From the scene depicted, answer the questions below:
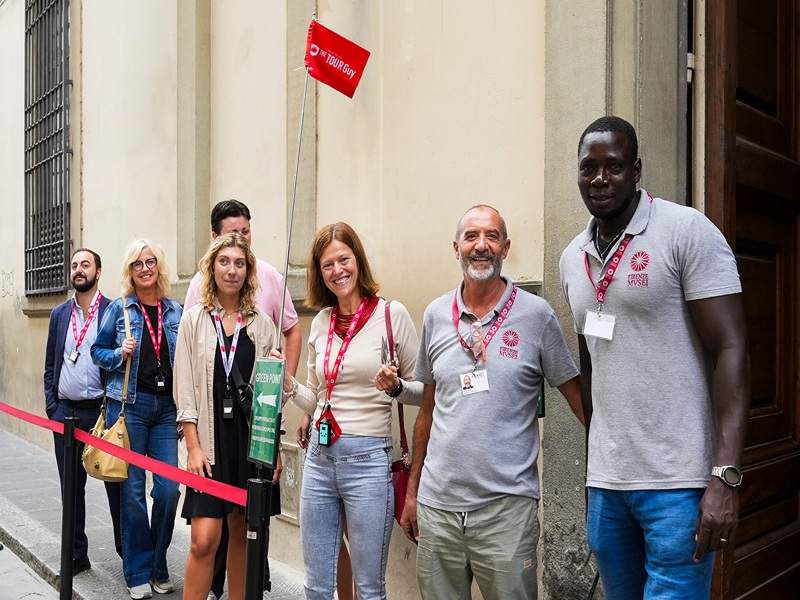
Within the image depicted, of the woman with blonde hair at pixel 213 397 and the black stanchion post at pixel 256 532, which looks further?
the woman with blonde hair at pixel 213 397

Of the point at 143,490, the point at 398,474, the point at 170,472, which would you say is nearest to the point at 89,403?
the point at 143,490

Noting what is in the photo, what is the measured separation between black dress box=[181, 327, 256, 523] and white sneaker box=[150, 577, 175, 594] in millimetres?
1250

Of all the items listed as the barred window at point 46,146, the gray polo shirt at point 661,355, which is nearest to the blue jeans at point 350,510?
the gray polo shirt at point 661,355

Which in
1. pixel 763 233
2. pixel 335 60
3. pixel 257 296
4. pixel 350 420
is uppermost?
pixel 335 60

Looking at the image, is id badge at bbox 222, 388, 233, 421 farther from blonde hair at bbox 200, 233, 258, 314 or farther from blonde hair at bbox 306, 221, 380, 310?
blonde hair at bbox 306, 221, 380, 310

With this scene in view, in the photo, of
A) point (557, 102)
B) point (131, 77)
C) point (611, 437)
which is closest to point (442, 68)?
point (557, 102)

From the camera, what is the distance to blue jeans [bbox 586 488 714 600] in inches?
96.3

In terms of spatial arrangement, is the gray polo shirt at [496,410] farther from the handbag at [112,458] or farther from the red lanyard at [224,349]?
the handbag at [112,458]

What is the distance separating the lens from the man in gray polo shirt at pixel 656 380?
2398 mm

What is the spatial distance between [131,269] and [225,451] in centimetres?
146

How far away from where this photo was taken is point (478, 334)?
307 centimetres

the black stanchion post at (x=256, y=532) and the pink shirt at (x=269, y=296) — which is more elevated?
the pink shirt at (x=269, y=296)

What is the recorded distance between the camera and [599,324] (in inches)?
103

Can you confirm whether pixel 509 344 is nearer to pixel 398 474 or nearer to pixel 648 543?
pixel 648 543
